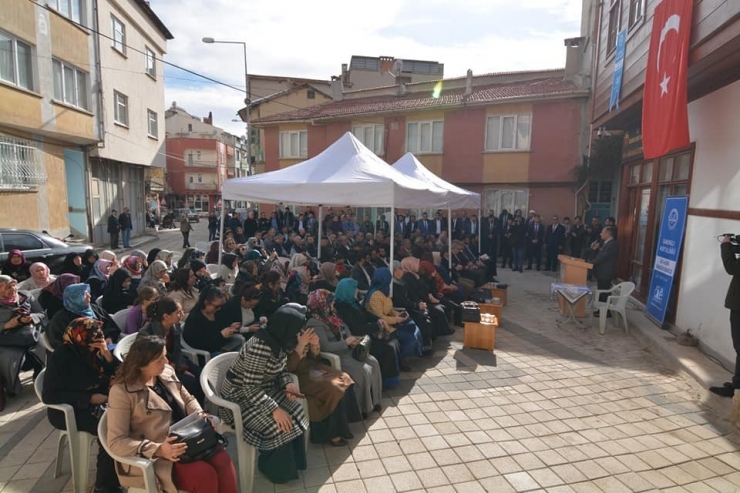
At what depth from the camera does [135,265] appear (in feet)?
19.1

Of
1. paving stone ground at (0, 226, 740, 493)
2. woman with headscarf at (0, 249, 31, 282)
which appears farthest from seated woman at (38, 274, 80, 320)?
woman with headscarf at (0, 249, 31, 282)

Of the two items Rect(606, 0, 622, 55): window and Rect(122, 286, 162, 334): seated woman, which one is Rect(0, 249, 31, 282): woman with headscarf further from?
Rect(606, 0, 622, 55): window

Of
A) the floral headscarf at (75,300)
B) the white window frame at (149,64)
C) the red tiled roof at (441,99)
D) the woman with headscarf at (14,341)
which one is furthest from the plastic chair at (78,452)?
the white window frame at (149,64)

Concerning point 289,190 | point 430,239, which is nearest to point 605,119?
point 430,239

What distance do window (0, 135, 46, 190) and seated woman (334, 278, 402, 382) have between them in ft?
38.3

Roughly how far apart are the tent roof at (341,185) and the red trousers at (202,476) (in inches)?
167

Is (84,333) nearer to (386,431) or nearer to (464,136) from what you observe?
(386,431)

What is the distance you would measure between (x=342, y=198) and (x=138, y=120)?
54.4 feet

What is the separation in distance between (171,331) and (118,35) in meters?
18.1

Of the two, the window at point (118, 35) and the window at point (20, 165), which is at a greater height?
the window at point (118, 35)

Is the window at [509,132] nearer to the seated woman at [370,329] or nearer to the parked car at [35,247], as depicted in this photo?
the seated woman at [370,329]

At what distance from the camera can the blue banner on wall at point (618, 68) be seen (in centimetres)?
828

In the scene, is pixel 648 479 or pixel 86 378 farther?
pixel 648 479

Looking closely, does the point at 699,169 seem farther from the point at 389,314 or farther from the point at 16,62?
the point at 16,62
